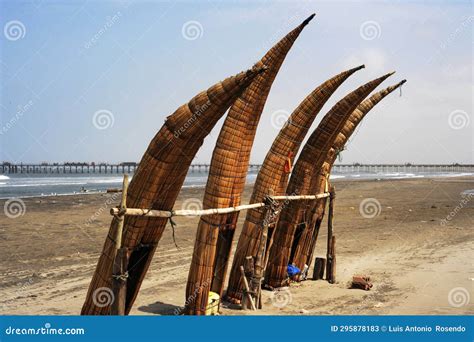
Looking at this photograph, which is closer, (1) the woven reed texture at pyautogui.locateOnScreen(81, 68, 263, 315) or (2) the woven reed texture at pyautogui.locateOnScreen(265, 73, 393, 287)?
(1) the woven reed texture at pyautogui.locateOnScreen(81, 68, 263, 315)

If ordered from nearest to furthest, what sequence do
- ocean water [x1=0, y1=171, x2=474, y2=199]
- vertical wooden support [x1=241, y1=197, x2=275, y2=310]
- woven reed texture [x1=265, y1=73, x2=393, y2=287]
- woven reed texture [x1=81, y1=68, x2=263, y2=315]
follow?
woven reed texture [x1=81, y1=68, x2=263, y2=315]
vertical wooden support [x1=241, y1=197, x2=275, y2=310]
woven reed texture [x1=265, y1=73, x2=393, y2=287]
ocean water [x1=0, y1=171, x2=474, y2=199]

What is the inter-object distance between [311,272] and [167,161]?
6.99 m

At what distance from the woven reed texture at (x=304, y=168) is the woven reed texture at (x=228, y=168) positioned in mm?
2535

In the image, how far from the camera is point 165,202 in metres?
7.32

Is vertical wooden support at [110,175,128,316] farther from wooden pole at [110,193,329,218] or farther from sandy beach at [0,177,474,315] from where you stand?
sandy beach at [0,177,474,315]

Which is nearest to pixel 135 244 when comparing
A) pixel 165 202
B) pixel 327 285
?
pixel 165 202

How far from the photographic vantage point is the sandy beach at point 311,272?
9617 millimetres

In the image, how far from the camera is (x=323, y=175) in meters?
11.9

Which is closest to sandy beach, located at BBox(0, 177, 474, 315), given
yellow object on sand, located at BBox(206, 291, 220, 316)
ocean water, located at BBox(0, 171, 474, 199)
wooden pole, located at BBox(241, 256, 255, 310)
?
wooden pole, located at BBox(241, 256, 255, 310)

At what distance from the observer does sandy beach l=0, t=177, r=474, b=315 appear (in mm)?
9617

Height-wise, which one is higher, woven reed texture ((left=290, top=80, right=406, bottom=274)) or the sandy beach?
woven reed texture ((left=290, top=80, right=406, bottom=274))

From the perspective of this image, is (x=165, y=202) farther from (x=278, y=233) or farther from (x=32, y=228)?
(x=32, y=228)

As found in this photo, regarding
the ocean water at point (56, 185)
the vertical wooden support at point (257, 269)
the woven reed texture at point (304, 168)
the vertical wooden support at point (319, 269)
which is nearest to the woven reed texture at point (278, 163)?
the vertical wooden support at point (257, 269)

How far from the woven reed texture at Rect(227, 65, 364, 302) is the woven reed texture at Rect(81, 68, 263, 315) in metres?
2.82
